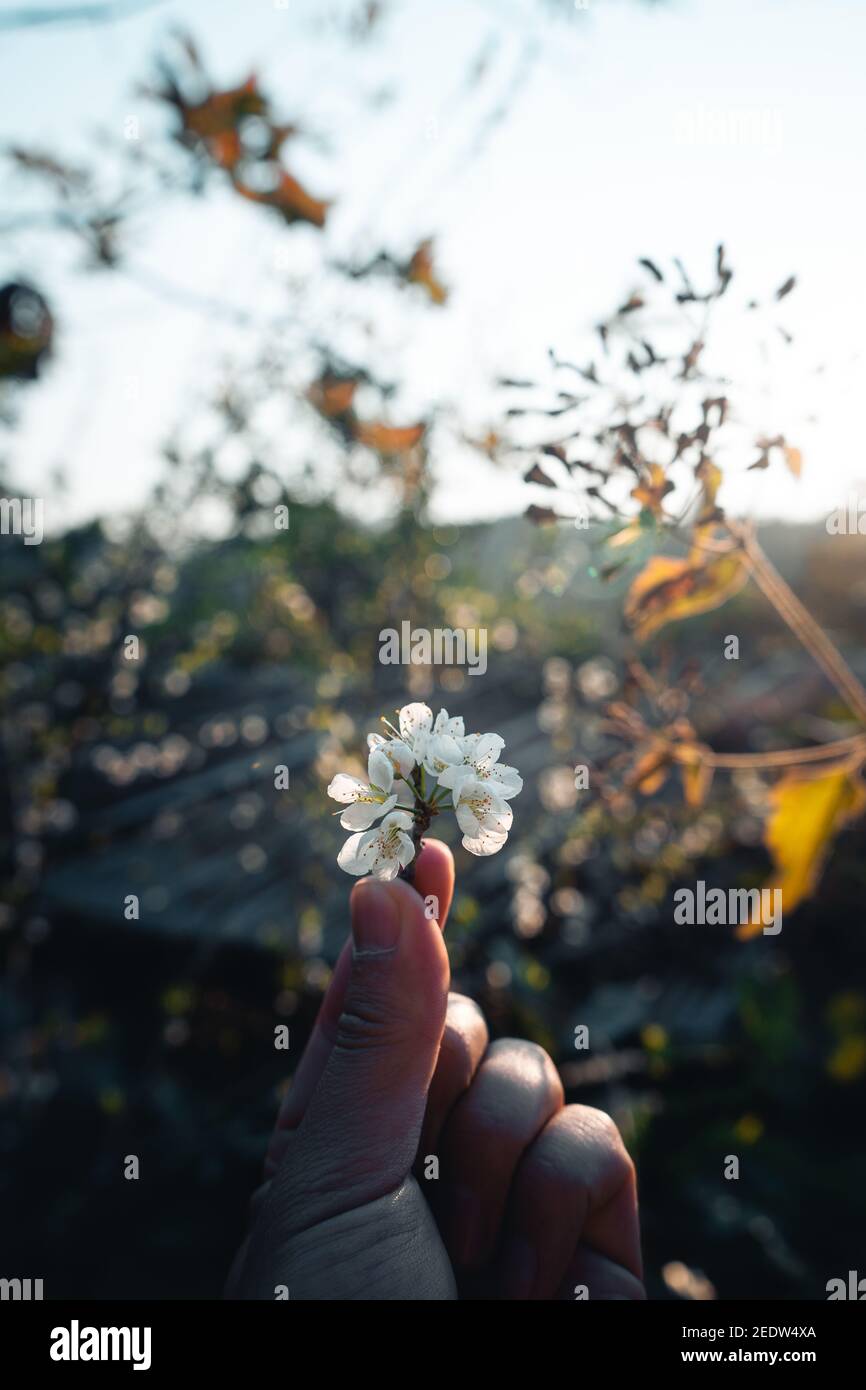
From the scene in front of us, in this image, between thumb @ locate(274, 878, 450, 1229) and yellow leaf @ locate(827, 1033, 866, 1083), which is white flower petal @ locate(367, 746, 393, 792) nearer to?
thumb @ locate(274, 878, 450, 1229)

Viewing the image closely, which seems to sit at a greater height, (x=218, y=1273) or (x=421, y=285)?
(x=421, y=285)

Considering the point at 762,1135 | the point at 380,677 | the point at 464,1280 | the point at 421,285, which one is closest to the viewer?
the point at 464,1280

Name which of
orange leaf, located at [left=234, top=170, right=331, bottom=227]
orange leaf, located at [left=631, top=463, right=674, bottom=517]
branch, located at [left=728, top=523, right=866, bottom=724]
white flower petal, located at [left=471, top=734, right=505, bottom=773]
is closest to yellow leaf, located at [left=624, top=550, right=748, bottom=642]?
branch, located at [left=728, top=523, right=866, bottom=724]

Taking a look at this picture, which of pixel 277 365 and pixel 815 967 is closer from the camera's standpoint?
pixel 277 365

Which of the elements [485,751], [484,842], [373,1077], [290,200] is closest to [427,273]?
[290,200]

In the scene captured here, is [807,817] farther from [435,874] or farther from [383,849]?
[383,849]
